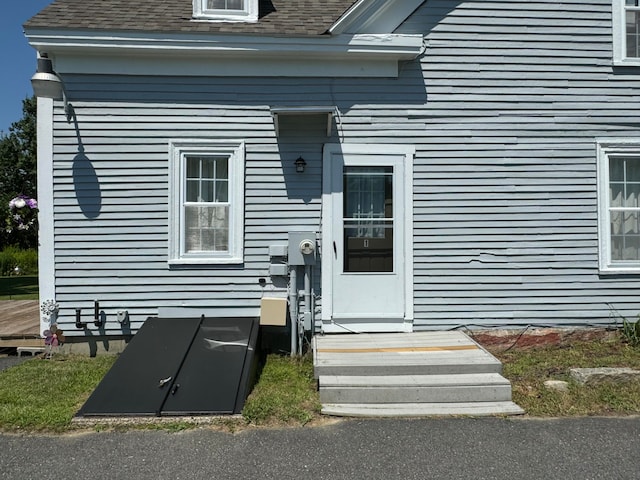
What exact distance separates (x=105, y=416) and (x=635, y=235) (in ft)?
21.3

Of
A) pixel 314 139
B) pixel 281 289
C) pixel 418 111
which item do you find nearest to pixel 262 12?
pixel 314 139

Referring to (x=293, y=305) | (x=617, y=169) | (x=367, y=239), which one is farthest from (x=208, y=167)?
(x=617, y=169)

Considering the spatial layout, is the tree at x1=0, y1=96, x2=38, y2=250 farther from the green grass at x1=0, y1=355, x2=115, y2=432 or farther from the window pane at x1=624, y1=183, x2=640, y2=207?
the window pane at x1=624, y1=183, x2=640, y2=207

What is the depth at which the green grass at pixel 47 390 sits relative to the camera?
363 centimetres

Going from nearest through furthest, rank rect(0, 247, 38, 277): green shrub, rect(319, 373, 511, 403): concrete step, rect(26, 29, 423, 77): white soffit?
rect(319, 373, 511, 403): concrete step < rect(26, 29, 423, 77): white soffit < rect(0, 247, 38, 277): green shrub

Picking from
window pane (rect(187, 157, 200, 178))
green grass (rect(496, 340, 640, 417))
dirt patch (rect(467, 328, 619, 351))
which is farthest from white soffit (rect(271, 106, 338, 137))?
green grass (rect(496, 340, 640, 417))

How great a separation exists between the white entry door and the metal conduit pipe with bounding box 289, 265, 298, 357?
0.35 metres

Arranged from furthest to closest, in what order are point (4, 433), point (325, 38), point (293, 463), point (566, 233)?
point (566, 233)
point (325, 38)
point (4, 433)
point (293, 463)

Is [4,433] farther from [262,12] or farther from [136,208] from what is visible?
[262,12]

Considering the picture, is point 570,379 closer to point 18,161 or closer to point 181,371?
point 181,371

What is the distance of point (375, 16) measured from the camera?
541cm

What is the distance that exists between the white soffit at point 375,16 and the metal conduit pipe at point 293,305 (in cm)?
292

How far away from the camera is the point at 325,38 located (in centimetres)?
528

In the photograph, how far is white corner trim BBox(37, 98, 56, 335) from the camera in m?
5.33
